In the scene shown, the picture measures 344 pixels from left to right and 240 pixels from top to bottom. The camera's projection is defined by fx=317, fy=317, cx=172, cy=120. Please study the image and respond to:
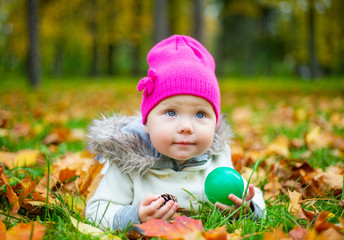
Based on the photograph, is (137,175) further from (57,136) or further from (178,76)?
(57,136)

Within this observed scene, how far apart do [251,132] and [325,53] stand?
2484 centimetres

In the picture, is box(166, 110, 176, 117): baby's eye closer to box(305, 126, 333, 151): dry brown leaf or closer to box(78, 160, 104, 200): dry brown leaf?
box(78, 160, 104, 200): dry brown leaf

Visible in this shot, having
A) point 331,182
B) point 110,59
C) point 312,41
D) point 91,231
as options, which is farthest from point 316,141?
point 110,59

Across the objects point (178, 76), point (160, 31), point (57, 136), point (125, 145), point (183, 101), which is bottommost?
point (57, 136)

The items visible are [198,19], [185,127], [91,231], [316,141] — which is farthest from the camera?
[198,19]

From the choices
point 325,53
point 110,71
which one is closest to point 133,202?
point 110,71

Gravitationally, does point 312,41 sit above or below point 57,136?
above

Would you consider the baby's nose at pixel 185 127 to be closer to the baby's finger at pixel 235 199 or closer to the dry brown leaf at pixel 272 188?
the baby's finger at pixel 235 199

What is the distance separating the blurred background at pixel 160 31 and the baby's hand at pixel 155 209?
807 centimetres

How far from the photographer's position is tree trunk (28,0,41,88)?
884 centimetres

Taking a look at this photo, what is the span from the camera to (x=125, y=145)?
5.61ft

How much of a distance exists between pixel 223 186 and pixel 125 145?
0.56 m

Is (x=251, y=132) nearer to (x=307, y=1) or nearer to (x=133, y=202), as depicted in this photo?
(x=133, y=202)

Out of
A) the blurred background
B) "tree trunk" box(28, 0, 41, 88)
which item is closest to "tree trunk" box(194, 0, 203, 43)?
the blurred background
